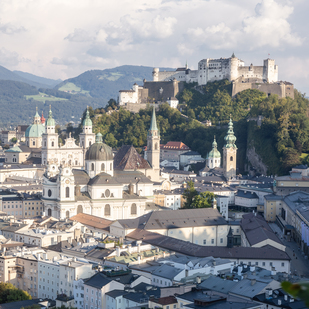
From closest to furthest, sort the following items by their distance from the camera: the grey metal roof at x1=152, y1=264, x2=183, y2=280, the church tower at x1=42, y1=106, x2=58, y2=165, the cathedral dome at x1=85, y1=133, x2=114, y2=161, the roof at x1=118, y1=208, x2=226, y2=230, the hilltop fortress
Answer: the grey metal roof at x1=152, y1=264, x2=183, y2=280 < the roof at x1=118, y1=208, x2=226, y2=230 < the cathedral dome at x1=85, y1=133, x2=114, y2=161 < the church tower at x1=42, y1=106, x2=58, y2=165 < the hilltop fortress

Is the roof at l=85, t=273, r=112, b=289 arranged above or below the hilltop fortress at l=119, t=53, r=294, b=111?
below

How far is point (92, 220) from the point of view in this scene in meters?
63.4

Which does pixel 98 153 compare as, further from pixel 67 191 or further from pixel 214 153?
pixel 214 153

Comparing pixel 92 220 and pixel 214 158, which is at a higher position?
pixel 214 158

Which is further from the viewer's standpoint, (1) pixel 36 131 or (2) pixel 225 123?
(1) pixel 36 131

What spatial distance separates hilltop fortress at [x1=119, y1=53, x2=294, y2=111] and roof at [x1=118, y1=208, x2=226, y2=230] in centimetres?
5590

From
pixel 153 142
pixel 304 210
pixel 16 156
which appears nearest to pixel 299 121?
pixel 153 142

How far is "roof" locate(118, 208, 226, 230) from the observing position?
198 feet

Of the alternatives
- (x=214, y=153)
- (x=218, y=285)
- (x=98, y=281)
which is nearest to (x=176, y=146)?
(x=214, y=153)

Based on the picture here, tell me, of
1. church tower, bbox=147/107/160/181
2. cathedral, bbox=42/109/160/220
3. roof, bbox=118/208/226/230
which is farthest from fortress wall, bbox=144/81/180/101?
roof, bbox=118/208/226/230

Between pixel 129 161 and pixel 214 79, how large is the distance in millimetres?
43697

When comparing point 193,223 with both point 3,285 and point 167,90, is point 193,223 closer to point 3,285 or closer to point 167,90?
point 3,285

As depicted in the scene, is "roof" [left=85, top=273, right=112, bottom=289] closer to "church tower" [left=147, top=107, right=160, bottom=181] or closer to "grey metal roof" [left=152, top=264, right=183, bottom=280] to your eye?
"grey metal roof" [left=152, top=264, right=183, bottom=280]

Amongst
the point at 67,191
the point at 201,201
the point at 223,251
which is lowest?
the point at 223,251
